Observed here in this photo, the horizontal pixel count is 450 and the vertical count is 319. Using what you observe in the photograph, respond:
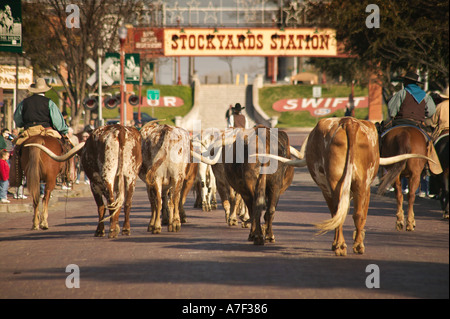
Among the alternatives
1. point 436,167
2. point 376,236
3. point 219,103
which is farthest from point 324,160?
point 219,103

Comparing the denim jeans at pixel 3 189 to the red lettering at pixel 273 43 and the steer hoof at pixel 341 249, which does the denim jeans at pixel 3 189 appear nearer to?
the steer hoof at pixel 341 249

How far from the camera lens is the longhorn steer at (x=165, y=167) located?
12562mm

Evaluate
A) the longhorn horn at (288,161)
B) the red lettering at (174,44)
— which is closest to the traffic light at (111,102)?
the longhorn horn at (288,161)

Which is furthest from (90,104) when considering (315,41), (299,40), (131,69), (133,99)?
(299,40)

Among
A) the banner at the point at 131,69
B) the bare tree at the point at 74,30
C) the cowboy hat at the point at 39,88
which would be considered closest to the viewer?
the cowboy hat at the point at 39,88

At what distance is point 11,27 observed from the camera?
55.1ft

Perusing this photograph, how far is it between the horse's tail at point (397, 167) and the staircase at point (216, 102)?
57.7 meters

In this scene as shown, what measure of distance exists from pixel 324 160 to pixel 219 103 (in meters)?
66.1

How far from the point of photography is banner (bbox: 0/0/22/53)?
16.7 metres

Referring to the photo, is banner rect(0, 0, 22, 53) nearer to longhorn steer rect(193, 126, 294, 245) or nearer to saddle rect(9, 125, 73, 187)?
saddle rect(9, 125, 73, 187)

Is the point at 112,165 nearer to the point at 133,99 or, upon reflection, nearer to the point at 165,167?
the point at 165,167

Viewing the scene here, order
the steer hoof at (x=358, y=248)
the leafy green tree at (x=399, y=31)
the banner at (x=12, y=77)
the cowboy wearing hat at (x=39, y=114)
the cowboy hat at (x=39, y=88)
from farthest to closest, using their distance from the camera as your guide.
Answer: the banner at (x=12, y=77) → the leafy green tree at (x=399, y=31) → the cowboy hat at (x=39, y=88) → the cowboy wearing hat at (x=39, y=114) → the steer hoof at (x=358, y=248)

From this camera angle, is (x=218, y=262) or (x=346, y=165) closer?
(x=218, y=262)

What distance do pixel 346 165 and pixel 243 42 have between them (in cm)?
6339
